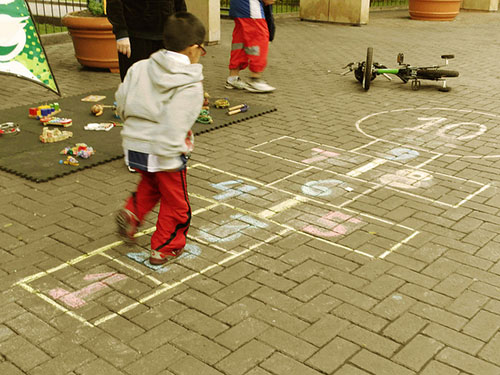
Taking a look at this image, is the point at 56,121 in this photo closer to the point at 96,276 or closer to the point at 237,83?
the point at 237,83

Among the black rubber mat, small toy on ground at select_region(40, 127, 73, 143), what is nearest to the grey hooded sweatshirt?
the black rubber mat

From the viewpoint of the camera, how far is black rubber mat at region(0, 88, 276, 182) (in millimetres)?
5746

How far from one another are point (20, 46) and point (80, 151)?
1.88m

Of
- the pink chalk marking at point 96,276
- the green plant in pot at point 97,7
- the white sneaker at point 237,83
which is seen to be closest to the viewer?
the pink chalk marking at point 96,276

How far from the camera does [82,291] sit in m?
3.78

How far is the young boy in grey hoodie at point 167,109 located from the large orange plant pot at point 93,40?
6220 mm

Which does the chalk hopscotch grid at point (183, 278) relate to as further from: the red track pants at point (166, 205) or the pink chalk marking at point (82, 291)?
the red track pants at point (166, 205)

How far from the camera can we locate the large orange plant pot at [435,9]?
17922 millimetres

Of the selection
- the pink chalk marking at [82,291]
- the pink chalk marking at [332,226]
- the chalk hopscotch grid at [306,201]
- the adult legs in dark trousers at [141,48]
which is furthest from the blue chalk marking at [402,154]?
the pink chalk marking at [82,291]

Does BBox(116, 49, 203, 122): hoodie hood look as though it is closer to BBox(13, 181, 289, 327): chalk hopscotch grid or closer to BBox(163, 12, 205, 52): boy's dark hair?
BBox(163, 12, 205, 52): boy's dark hair

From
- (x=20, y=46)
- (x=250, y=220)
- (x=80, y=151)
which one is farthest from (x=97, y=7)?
(x=250, y=220)

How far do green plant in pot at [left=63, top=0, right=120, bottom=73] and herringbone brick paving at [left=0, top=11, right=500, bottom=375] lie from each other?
151 inches

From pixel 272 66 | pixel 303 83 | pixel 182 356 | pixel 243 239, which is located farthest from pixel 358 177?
pixel 272 66

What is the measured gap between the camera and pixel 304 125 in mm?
7324
